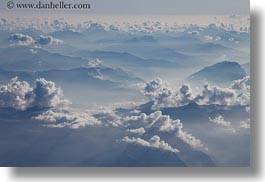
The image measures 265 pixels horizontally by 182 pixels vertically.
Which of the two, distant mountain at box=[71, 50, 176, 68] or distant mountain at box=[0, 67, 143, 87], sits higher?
distant mountain at box=[71, 50, 176, 68]

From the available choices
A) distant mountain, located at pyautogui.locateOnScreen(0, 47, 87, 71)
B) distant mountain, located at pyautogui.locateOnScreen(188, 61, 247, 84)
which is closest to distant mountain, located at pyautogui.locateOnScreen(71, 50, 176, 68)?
distant mountain, located at pyautogui.locateOnScreen(0, 47, 87, 71)

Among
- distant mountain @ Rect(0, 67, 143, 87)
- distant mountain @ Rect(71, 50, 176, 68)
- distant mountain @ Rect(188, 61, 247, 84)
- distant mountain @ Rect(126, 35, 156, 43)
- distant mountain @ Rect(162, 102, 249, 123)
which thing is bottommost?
distant mountain @ Rect(162, 102, 249, 123)

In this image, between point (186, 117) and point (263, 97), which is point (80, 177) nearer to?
point (186, 117)

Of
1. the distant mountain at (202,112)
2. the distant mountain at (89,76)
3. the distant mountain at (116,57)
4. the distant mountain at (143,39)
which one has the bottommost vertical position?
the distant mountain at (202,112)

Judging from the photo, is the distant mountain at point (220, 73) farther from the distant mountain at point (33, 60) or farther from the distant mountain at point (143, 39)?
the distant mountain at point (33, 60)

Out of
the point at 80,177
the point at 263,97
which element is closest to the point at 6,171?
the point at 80,177

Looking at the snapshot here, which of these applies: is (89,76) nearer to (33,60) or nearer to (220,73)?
(33,60)

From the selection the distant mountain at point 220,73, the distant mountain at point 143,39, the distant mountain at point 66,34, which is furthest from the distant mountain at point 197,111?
the distant mountain at point 66,34

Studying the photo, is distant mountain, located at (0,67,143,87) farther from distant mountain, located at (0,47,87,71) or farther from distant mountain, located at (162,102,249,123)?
distant mountain, located at (162,102,249,123)

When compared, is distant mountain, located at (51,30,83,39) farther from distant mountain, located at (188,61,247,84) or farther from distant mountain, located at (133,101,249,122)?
distant mountain, located at (188,61,247,84)
